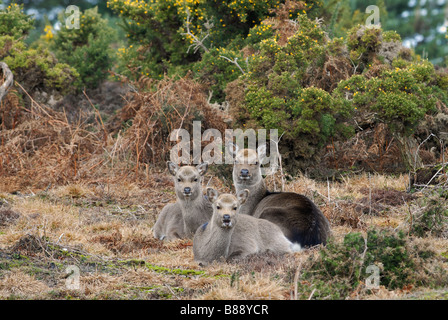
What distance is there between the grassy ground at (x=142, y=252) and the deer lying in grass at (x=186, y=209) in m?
0.36

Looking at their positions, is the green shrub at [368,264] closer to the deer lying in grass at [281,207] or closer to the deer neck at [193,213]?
the deer lying in grass at [281,207]

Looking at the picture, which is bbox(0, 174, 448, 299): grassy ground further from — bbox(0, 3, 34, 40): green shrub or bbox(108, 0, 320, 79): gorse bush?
bbox(0, 3, 34, 40): green shrub

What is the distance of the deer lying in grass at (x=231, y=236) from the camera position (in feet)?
28.1

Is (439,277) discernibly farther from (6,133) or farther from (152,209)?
(6,133)

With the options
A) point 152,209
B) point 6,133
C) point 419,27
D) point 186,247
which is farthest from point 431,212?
point 419,27

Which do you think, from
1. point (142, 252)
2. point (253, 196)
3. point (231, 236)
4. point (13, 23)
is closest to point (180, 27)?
point (13, 23)

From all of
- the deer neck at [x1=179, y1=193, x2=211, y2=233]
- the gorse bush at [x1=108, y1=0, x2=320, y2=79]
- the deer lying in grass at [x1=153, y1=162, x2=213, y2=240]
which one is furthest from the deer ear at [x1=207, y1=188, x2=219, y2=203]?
the gorse bush at [x1=108, y1=0, x2=320, y2=79]

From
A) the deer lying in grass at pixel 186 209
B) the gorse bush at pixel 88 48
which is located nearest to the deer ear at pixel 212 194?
the deer lying in grass at pixel 186 209

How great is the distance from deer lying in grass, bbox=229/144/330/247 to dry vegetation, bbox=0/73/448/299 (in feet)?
1.41

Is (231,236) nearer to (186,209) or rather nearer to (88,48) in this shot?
(186,209)

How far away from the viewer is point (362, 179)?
14.2 metres

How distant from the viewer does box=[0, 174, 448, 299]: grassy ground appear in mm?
7004

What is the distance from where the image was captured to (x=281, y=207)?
10039mm
